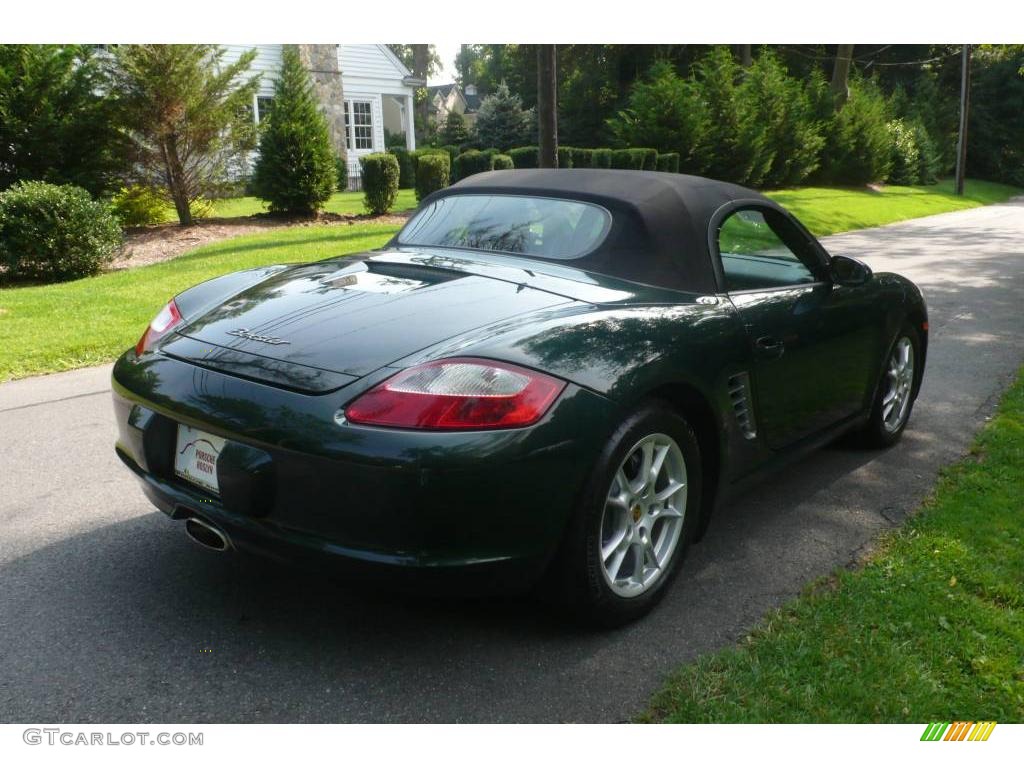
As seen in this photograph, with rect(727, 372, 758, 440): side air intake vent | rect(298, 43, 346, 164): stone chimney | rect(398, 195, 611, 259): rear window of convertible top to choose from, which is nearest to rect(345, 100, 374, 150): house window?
rect(298, 43, 346, 164): stone chimney

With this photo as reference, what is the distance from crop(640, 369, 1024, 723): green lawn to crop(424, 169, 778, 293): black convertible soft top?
126 centimetres

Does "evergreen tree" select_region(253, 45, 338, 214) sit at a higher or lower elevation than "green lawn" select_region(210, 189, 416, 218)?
higher

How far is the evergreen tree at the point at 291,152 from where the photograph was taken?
1742cm

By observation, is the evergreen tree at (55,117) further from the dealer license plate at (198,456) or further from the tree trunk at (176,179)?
the dealer license plate at (198,456)

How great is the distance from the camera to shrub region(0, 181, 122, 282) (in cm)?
1145

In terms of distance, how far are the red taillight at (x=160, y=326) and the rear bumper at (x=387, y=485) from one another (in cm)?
62

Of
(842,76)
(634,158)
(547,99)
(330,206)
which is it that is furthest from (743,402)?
(842,76)

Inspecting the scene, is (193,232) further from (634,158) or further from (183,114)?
(634,158)

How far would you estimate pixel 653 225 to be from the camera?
11.7ft

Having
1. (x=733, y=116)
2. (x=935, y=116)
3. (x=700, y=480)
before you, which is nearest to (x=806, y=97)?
(x=733, y=116)

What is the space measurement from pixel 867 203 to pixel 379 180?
16.4 meters

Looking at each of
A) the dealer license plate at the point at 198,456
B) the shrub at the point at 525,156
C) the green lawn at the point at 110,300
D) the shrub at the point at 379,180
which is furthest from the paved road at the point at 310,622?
the shrub at the point at 525,156

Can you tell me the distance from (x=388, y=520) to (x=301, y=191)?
15891 millimetres
